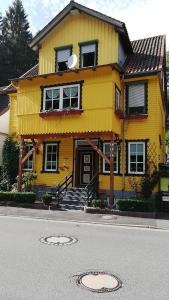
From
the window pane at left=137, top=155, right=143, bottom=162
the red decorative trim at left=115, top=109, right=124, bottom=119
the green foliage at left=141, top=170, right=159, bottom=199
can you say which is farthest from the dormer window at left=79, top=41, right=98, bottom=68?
the green foliage at left=141, top=170, right=159, bottom=199

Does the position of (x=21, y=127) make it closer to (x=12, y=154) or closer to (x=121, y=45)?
(x=12, y=154)

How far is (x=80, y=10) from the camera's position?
837 inches

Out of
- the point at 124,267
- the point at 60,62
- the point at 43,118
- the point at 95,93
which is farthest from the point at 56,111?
the point at 124,267

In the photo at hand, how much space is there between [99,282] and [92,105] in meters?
13.1

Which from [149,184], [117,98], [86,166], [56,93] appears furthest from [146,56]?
[149,184]

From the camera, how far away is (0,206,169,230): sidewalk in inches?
553

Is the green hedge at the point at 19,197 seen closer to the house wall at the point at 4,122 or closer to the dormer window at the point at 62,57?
the dormer window at the point at 62,57

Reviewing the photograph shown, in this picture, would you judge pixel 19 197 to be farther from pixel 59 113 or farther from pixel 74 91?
pixel 74 91

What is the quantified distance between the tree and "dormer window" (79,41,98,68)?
33243mm

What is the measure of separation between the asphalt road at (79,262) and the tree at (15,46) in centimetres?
4438

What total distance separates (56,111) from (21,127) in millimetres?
2841

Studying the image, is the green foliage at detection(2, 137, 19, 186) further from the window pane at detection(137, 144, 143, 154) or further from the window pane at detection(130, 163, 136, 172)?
the window pane at detection(137, 144, 143, 154)

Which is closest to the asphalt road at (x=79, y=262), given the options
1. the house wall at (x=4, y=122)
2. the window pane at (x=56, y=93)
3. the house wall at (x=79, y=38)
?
the window pane at (x=56, y=93)

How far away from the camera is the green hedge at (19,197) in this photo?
61.9 ft
